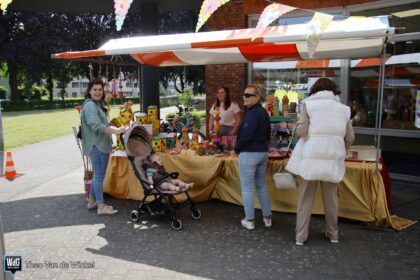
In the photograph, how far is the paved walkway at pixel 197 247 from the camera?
3.66m

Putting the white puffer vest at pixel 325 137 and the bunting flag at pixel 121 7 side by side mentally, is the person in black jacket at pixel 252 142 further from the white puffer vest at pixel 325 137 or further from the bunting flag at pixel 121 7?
the bunting flag at pixel 121 7

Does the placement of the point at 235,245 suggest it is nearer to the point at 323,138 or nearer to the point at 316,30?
the point at 323,138

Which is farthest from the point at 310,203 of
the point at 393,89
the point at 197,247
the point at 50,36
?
the point at 50,36

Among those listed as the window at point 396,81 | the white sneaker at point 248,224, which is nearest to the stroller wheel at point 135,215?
the white sneaker at point 248,224

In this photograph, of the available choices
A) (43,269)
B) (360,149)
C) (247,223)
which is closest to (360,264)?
(247,223)

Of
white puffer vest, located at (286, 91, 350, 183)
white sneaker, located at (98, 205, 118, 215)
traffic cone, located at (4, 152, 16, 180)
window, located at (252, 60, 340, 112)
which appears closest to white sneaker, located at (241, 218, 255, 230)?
white puffer vest, located at (286, 91, 350, 183)

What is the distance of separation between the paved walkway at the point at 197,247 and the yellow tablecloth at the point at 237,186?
0.47 ft

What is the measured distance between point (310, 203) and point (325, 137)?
0.75 meters

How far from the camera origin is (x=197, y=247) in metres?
4.22

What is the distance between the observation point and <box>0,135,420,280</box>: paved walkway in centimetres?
366

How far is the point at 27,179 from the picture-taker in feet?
25.1

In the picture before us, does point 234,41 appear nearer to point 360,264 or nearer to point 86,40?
point 360,264

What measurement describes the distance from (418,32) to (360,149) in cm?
305

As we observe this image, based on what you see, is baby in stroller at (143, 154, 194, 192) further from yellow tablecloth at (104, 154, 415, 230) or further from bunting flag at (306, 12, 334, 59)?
bunting flag at (306, 12, 334, 59)
